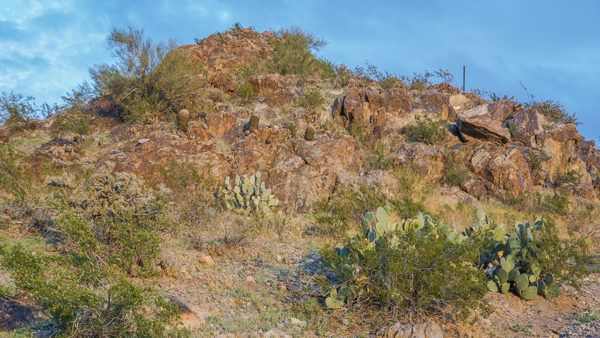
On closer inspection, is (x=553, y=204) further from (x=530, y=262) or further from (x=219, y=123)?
(x=219, y=123)

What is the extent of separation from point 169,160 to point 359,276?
9027mm

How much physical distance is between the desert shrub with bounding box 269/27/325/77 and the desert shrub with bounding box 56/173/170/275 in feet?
49.9

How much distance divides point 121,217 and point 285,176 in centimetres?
673

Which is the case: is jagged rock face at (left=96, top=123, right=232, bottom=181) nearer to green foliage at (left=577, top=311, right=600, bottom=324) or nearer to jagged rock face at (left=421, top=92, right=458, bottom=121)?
jagged rock face at (left=421, top=92, right=458, bottom=121)

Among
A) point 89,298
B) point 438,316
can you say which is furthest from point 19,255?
point 438,316

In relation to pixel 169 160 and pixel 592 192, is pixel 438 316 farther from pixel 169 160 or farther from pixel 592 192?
pixel 592 192

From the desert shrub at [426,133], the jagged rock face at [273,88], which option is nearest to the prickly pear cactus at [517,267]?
the desert shrub at [426,133]

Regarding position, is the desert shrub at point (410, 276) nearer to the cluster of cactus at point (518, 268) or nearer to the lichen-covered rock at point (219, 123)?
the cluster of cactus at point (518, 268)

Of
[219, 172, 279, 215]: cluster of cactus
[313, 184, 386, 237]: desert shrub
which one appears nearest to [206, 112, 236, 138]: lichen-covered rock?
[219, 172, 279, 215]: cluster of cactus

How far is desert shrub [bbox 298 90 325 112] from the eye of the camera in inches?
734

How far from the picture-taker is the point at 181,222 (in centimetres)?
898

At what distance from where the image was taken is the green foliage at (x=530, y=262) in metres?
6.96

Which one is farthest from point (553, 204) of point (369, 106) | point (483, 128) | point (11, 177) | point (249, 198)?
point (11, 177)

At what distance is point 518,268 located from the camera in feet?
23.8
